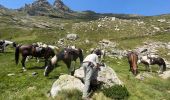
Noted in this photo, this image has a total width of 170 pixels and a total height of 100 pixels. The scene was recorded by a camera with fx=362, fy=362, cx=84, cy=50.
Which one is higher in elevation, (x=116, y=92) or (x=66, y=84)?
(x=66, y=84)

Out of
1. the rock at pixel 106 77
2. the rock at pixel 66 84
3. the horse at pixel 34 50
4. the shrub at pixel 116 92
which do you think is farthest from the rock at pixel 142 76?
the rock at pixel 66 84

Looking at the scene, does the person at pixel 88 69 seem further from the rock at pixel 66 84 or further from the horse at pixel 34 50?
the horse at pixel 34 50

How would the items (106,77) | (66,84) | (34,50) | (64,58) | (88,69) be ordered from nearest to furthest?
(88,69)
(66,84)
(106,77)
(64,58)
(34,50)

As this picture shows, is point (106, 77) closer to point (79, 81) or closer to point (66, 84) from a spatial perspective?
point (79, 81)

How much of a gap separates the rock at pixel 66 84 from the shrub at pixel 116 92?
1808mm

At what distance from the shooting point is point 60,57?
29.2m

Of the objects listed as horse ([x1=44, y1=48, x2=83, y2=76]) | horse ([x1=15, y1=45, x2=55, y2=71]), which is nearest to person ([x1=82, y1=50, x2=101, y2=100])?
horse ([x1=44, y1=48, x2=83, y2=76])

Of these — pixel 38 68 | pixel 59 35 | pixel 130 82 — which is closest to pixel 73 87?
pixel 130 82

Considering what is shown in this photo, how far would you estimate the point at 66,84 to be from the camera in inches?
985

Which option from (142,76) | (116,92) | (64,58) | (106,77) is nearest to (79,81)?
(106,77)

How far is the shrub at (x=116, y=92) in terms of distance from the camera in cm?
2455

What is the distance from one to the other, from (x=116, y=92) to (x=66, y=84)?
3.48 m

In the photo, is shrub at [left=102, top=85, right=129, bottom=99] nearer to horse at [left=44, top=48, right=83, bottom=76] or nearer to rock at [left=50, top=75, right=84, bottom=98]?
rock at [left=50, top=75, right=84, bottom=98]

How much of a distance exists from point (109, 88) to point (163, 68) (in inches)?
719
